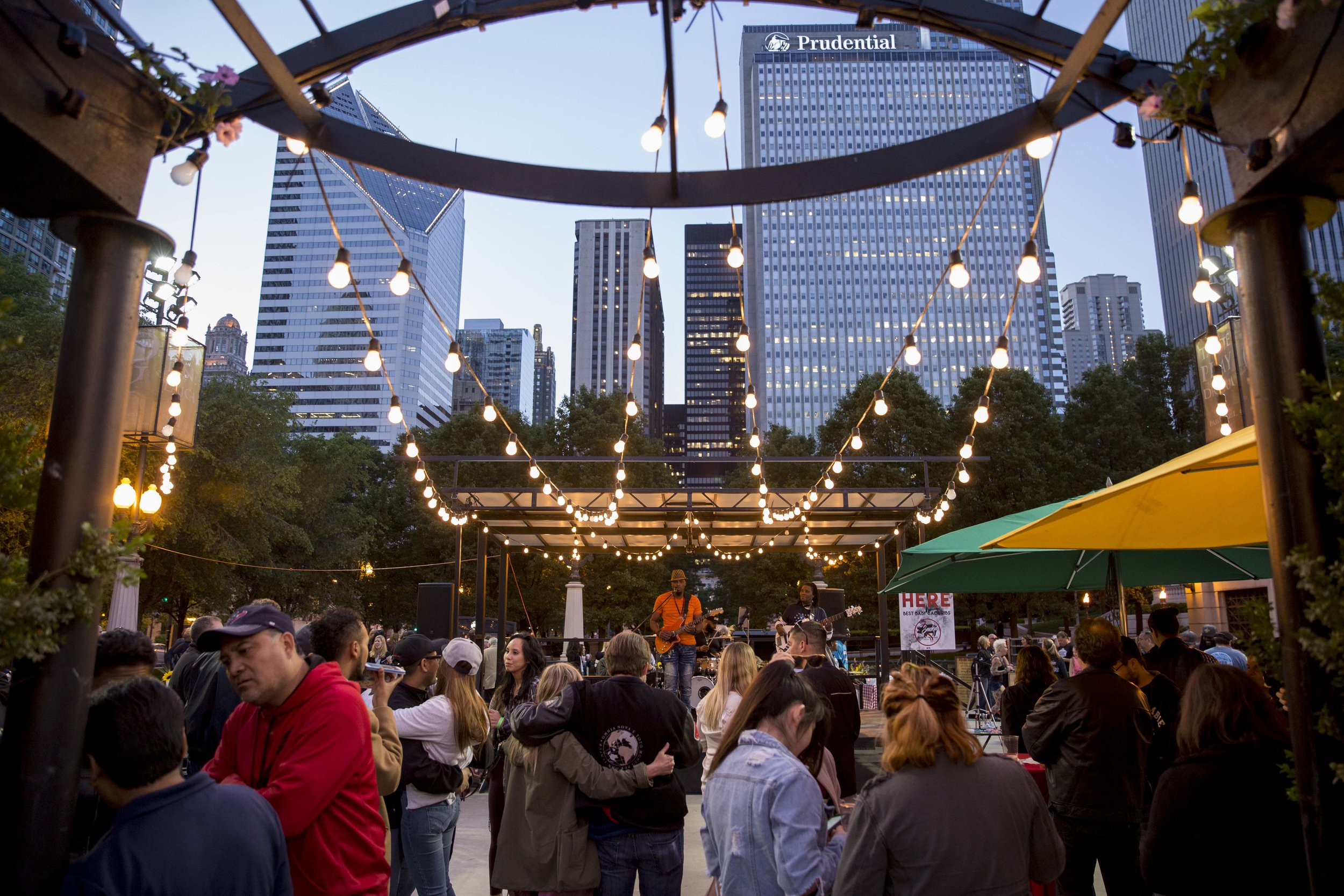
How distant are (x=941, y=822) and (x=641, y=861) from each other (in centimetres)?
153

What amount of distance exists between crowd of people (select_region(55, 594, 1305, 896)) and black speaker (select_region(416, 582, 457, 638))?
9.20 m

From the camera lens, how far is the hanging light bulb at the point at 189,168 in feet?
8.87

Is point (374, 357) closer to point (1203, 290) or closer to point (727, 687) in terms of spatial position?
point (727, 687)

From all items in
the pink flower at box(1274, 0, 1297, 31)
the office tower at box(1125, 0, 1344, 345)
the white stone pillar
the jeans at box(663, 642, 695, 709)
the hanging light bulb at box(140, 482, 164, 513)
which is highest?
the office tower at box(1125, 0, 1344, 345)

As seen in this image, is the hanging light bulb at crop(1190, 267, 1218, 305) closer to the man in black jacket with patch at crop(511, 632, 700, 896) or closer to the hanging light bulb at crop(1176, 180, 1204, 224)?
the hanging light bulb at crop(1176, 180, 1204, 224)

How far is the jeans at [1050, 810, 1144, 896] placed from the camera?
11.3 feet

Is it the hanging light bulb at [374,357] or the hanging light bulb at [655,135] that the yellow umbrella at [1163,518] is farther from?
the hanging light bulb at [374,357]

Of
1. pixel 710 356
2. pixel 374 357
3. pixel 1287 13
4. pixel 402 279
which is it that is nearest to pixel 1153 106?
pixel 1287 13

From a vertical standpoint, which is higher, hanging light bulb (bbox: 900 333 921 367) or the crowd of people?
hanging light bulb (bbox: 900 333 921 367)

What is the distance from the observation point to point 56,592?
187 cm

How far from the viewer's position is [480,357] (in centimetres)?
19950

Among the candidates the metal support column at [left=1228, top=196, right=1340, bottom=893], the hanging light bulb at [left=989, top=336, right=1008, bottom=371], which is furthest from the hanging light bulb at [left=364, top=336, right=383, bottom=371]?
the metal support column at [left=1228, top=196, right=1340, bottom=893]

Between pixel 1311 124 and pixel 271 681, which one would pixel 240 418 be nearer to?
pixel 271 681

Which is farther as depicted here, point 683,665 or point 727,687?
point 683,665
